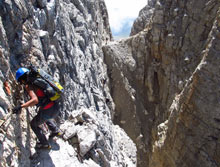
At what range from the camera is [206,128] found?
11.0 m

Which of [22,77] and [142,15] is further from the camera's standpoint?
[142,15]

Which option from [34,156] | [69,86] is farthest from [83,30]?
[34,156]

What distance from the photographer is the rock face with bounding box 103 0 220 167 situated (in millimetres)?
10992

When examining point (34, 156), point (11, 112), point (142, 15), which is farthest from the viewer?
point (142, 15)

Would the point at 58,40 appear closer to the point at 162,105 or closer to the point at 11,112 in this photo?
the point at 11,112

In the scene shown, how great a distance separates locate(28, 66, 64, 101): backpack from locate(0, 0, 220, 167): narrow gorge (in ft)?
2.35

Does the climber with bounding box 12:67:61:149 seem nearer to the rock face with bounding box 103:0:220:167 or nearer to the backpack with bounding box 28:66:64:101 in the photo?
the backpack with bounding box 28:66:64:101

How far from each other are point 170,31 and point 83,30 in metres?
10.2

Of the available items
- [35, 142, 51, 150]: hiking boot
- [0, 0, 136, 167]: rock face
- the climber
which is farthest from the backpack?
[35, 142, 51, 150]: hiking boot

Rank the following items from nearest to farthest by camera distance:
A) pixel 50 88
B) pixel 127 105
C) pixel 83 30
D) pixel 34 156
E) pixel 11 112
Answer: pixel 11 112
pixel 50 88
pixel 34 156
pixel 83 30
pixel 127 105

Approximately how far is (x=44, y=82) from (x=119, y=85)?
719 inches

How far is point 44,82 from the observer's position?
5.55m

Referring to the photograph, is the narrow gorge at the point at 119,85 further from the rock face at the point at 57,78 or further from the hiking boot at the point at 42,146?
the hiking boot at the point at 42,146

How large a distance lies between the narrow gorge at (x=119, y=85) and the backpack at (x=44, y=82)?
2.35 ft
